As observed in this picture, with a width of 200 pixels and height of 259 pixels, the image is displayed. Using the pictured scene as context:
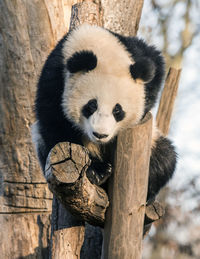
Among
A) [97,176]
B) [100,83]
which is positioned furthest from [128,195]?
[100,83]

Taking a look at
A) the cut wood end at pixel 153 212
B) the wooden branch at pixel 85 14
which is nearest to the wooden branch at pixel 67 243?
the cut wood end at pixel 153 212

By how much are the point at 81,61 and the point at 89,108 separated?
0.35 m

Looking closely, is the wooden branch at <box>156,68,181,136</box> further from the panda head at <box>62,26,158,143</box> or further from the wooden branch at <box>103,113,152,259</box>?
the wooden branch at <box>103,113,152,259</box>

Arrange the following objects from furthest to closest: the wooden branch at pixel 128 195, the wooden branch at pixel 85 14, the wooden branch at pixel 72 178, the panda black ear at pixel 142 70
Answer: the wooden branch at pixel 85 14 < the panda black ear at pixel 142 70 < the wooden branch at pixel 128 195 < the wooden branch at pixel 72 178

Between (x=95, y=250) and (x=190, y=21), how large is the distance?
5.88 meters

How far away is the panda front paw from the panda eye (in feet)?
1.23

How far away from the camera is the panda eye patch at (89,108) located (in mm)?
2902

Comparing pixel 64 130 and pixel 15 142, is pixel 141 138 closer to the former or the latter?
pixel 64 130

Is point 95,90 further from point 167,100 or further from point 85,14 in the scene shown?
point 167,100

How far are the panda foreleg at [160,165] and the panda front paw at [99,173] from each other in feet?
1.90

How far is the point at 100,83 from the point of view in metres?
2.92

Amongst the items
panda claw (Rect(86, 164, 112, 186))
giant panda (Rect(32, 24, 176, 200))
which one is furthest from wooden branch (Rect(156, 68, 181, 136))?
panda claw (Rect(86, 164, 112, 186))

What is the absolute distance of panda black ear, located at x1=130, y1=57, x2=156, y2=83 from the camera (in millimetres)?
2965

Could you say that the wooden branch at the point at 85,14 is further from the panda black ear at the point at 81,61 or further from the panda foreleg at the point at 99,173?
→ the panda foreleg at the point at 99,173
